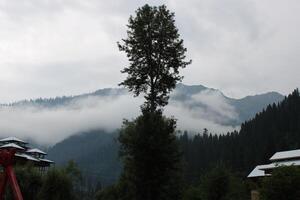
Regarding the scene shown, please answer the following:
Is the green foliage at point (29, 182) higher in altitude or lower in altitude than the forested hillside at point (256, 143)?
lower

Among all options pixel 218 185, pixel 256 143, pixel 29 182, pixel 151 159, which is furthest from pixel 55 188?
pixel 256 143

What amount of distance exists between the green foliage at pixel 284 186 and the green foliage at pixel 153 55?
10.9m

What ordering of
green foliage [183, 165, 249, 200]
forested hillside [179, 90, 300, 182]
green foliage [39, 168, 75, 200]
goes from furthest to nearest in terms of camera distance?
forested hillside [179, 90, 300, 182] < green foliage [183, 165, 249, 200] < green foliage [39, 168, 75, 200]

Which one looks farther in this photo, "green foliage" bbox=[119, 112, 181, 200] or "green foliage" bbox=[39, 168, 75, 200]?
"green foliage" bbox=[39, 168, 75, 200]

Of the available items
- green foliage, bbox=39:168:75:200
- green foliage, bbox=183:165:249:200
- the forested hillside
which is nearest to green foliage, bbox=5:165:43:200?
green foliage, bbox=39:168:75:200

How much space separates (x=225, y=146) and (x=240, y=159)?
26.1m

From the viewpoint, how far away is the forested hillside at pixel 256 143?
15075 cm

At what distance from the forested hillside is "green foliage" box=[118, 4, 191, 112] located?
102 meters

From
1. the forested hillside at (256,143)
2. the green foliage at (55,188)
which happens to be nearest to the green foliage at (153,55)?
the green foliage at (55,188)

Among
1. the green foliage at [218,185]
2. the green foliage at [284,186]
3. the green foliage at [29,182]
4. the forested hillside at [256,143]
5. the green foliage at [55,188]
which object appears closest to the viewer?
the green foliage at [284,186]

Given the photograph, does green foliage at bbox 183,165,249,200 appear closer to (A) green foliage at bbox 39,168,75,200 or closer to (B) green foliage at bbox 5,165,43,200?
(A) green foliage at bbox 39,168,75,200

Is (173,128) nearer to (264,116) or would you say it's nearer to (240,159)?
(240,159)

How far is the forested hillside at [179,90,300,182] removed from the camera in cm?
15075

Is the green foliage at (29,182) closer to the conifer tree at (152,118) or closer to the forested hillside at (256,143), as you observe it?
the conifer tree at (152,118)
